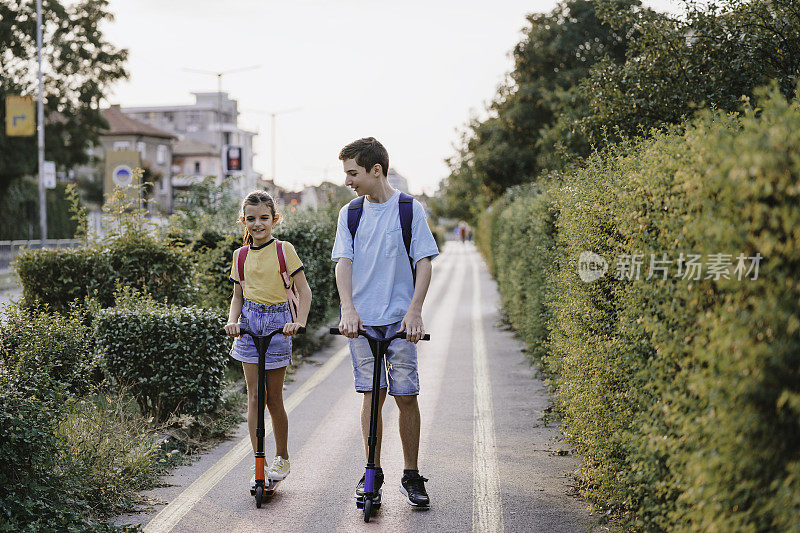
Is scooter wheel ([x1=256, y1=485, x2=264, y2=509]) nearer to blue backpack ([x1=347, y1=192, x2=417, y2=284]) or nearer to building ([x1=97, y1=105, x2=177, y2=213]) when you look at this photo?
blue backpack ([x1=347, y1=192, x2=417, y2=284])

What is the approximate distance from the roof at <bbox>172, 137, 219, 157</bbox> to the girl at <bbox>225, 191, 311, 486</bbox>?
98688 mm

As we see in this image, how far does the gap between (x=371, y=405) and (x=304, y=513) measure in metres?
0.82

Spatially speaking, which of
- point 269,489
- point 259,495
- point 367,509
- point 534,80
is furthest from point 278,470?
point 534,80

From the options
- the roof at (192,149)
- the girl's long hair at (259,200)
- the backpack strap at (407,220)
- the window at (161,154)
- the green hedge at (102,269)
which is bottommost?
the green hedge at (102,269)

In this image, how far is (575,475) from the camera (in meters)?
5.96

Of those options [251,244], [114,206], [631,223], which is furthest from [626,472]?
[114,206]

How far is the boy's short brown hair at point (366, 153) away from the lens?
5.14m

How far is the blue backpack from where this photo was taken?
5.17m

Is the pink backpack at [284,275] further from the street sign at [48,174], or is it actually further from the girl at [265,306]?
the street sign at [48,174]

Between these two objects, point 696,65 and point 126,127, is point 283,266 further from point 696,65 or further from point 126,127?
point 126,127

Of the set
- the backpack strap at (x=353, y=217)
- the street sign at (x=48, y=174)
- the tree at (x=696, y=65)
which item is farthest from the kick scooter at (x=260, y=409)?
the street sign at (x=48, y=174)

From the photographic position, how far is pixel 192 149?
101188 millimetres

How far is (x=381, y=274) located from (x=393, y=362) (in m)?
0.57

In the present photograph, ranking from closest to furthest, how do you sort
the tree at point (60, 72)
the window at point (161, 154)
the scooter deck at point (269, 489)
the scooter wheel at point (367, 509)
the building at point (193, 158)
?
the scooter wheel at point (367, 509) < the scooter deck at point (269, 489) < the tree at point (60, 72) < the window at point (161, 154) < the building at point (193, 158)
